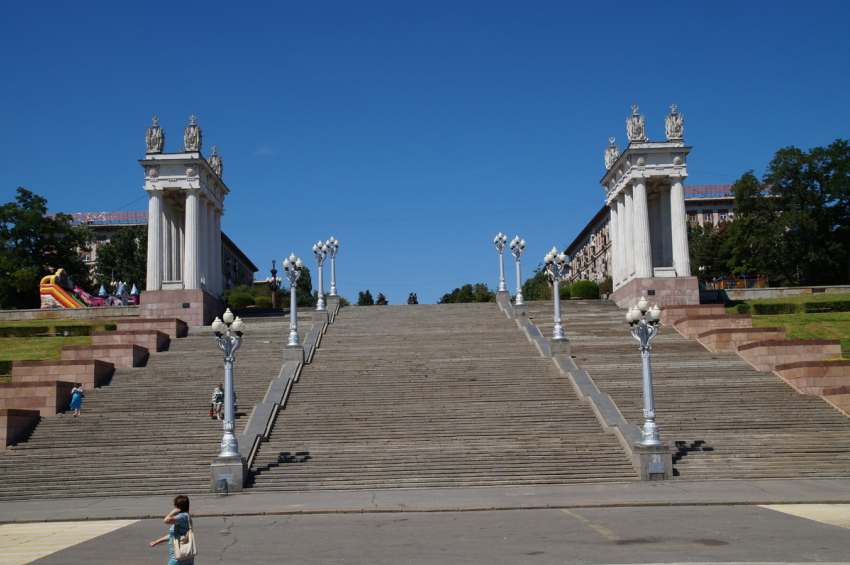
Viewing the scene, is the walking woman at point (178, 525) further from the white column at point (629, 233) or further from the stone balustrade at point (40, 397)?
the white column at point (629, 233)

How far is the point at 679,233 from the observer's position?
42.6 meters

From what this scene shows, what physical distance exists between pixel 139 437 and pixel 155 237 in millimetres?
21638

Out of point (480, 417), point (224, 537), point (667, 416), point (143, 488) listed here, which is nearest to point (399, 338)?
point (480, 417)

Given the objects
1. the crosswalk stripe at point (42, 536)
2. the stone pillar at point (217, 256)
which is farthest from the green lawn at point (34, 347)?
the crosswalk stripe at point (42, 536)

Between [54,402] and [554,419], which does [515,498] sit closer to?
[554,419]

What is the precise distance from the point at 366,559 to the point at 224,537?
334 centimetres

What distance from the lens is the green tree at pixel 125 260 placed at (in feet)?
234

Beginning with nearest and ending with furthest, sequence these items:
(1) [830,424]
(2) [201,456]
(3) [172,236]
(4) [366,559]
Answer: (4) [366,559] → (2) [201,456] → (1) [830,424] → (3) [172,236]

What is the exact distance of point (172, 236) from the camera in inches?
1681

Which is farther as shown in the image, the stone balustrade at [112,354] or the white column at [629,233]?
the white column at [629,233]

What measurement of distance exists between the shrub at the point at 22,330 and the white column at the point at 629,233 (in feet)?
105

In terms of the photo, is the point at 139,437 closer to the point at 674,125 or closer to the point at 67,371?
the point at 67,371

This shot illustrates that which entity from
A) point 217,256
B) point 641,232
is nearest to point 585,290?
point 641,232

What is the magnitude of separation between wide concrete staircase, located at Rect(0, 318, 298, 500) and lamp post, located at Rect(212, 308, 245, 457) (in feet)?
3.76
